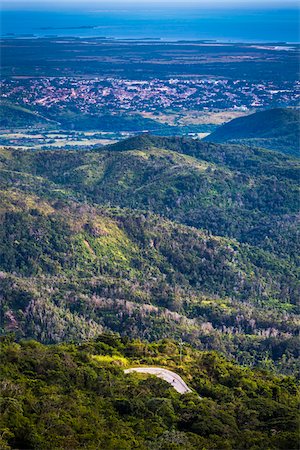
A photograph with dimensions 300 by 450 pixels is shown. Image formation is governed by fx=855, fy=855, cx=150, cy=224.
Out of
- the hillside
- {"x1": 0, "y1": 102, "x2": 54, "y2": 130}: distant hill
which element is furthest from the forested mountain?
{"x1": 0, "y1": 102, "x2": 54, "y2": 130}: distant hill

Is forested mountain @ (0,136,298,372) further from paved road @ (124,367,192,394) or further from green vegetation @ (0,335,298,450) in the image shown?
paved road @ (124,367,192,394)

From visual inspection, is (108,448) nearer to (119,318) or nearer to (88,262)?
(119,318)

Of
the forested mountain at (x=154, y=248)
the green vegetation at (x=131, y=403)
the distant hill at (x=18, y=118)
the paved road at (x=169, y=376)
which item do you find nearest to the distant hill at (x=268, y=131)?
the forested mountain at (x=154, y=248)

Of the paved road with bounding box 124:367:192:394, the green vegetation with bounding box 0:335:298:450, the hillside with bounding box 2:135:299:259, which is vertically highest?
the green vegetation with bounding box 0:335:298:450

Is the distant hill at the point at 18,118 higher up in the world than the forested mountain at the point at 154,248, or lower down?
lower down

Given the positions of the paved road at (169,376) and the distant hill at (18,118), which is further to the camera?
the distant hill at (18,118)

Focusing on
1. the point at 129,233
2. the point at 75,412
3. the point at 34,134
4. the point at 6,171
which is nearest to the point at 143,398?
the point at 75,412

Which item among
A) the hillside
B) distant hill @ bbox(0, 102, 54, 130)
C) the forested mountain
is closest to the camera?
the forested mountain

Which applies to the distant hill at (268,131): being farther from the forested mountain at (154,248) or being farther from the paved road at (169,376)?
the paved road at (169,376)
